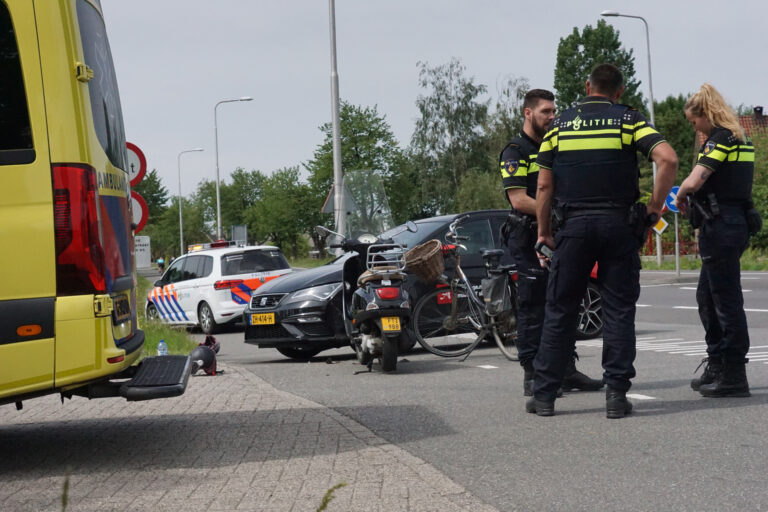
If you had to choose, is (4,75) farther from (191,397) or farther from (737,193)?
(737,193)

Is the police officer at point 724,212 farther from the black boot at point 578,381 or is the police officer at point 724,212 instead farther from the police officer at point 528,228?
the police officer at point 528,228

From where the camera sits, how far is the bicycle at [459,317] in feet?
32.2

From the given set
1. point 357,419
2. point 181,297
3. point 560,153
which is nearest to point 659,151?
point 560,153

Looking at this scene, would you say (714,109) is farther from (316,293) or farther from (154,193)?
(154,193)

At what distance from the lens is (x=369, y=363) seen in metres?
9.75

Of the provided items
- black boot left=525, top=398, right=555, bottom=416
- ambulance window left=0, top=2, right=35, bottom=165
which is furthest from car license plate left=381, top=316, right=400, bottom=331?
ambulance window left=0, top=2, right=35, bottom=165

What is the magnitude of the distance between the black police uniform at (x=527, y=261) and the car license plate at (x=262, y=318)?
4.30m

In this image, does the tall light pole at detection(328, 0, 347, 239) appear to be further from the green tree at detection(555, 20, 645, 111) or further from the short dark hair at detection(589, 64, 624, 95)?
the green tree at detection(555, 20, 645, 111)

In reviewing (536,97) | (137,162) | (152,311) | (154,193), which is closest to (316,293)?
(137,162)

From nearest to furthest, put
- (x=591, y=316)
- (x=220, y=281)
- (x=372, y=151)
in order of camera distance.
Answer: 1. (x=591, y=316)
2. (x=220, y=281)
3. (x=372, y=151)

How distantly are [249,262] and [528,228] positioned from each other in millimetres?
11489

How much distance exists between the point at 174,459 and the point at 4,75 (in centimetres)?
222

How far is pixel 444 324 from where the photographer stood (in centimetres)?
1036

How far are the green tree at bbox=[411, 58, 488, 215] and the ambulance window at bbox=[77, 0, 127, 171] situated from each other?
6031 centimetres
